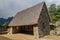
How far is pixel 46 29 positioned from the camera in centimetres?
2542

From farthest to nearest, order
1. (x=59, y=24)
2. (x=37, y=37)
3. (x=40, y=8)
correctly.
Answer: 1. (x=59, y=24)
2. (x=40, y=8)
3. (x=37, y=37)

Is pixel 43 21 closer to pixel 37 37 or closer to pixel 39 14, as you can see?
pixel 39 14

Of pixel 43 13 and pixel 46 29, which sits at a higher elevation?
pixel 43 13

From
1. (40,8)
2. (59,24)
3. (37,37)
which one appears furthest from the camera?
(59,24)

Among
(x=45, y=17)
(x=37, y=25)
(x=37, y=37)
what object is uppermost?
(x=45, y=17)

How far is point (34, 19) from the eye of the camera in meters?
23.0

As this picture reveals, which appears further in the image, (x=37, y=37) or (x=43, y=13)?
(x=43, y=13)

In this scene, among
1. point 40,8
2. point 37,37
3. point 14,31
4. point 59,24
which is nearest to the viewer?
point 37,37

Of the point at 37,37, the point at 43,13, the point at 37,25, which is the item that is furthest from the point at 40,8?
the point at 37,37

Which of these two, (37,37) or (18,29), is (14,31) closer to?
(18,29)

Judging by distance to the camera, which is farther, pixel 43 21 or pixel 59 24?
pixel 59 24

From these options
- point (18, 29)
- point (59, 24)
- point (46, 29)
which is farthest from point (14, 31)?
point (59, 24)

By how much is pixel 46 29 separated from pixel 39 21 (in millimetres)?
3298

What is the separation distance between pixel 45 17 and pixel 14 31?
9517 mm
